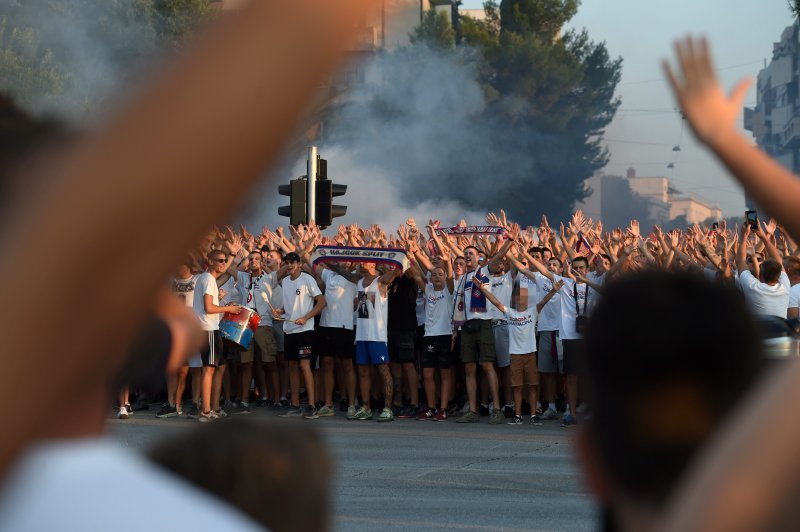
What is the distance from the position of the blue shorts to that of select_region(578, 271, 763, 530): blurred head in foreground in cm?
1319

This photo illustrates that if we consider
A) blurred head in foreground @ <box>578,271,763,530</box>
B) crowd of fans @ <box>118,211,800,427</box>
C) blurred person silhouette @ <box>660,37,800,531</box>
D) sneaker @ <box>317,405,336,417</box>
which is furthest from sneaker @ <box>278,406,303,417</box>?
blurred person silhouette @ <box>660,37,800,531</box>

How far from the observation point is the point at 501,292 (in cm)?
1423

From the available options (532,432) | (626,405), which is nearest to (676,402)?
(626,405)

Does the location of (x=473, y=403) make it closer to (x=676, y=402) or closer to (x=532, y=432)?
(x=532, y=432)

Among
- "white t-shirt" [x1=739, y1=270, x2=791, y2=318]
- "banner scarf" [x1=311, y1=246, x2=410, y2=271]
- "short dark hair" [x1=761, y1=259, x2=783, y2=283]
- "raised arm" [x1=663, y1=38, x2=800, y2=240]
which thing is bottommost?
"raised arm" [x1=663, y1=38, x2=800, y2=240]

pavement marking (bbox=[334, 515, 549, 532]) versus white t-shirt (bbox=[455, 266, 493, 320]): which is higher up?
white t-shirt (bbox=[455, 266, 493, 320])

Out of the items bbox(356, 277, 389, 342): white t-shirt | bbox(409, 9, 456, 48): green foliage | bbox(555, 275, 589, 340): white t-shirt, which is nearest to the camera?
bbox(555, 275, 589, 340): white t-shirt

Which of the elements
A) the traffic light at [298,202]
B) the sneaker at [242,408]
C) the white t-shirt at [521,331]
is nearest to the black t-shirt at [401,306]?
the white t-shirt at [521,331]

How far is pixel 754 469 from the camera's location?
0.89 m

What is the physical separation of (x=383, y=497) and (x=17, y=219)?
27.1 feet

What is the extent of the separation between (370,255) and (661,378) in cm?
1308

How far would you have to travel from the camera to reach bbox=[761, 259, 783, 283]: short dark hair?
11766 mm

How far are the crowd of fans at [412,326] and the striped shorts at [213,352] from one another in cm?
2

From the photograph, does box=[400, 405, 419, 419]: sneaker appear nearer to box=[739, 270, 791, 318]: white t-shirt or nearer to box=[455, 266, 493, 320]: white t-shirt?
box=[455, 266, 493, 320]: white t-shirt
